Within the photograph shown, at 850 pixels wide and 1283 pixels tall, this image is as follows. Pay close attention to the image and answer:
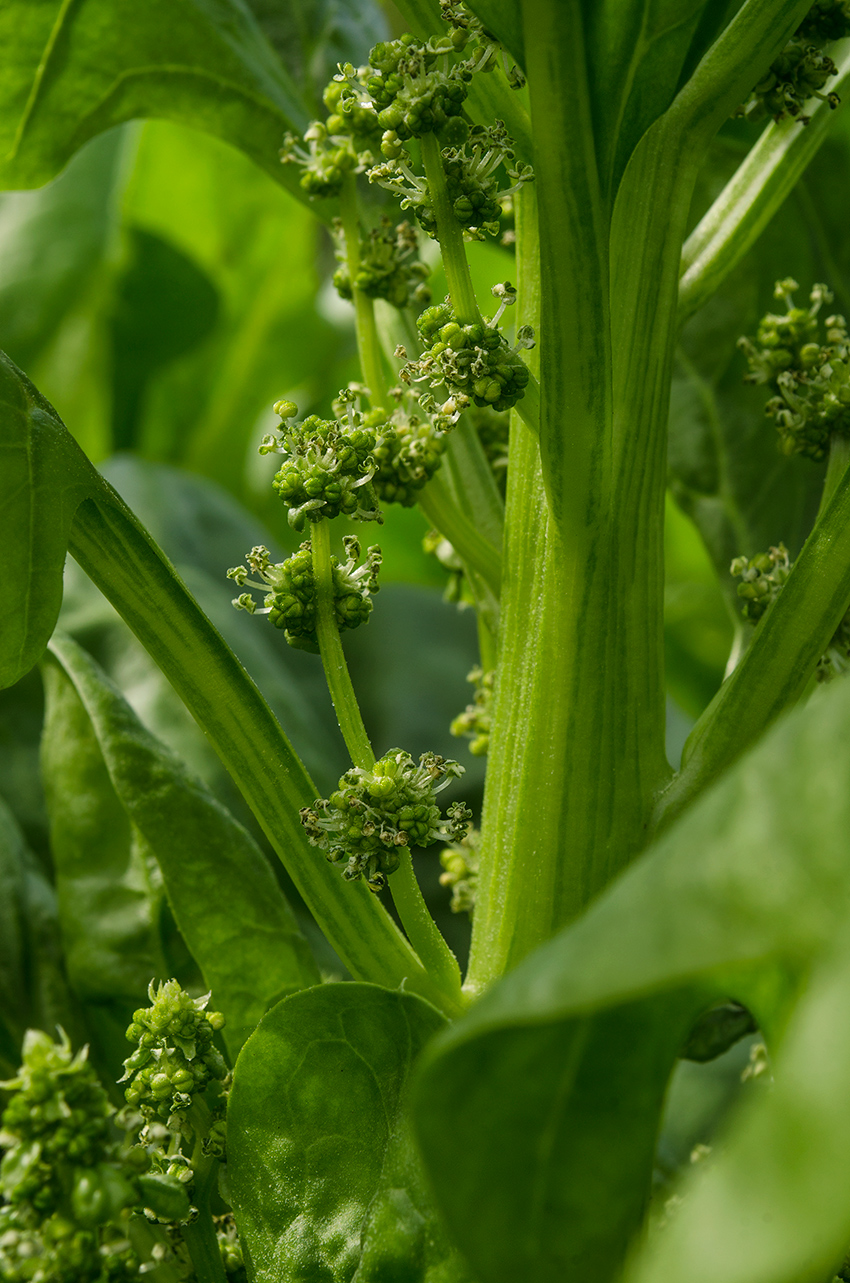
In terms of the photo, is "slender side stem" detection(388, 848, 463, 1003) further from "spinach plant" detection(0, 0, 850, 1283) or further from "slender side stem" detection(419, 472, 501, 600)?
"slender side stem" detection(419, 472, 501, 600)

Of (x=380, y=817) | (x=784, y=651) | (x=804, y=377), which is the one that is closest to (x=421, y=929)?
(x=380, y=817)

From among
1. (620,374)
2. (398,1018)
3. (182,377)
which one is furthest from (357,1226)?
(182,377)

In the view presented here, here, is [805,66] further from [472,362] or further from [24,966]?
[24,966]

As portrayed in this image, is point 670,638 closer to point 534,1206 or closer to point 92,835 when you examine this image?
point 92,835

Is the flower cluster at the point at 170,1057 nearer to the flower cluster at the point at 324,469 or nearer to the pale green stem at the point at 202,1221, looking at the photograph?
the pale green stem at the point at 202,1221

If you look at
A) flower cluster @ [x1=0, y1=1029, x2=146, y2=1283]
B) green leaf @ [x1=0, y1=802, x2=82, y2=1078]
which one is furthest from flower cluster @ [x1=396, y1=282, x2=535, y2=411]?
green leaf @ [x1=0, y1=802, x2=82, y2=1078]

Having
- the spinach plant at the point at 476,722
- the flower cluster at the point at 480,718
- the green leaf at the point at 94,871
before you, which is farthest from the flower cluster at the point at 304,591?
the green leaf at the point at 94,871
